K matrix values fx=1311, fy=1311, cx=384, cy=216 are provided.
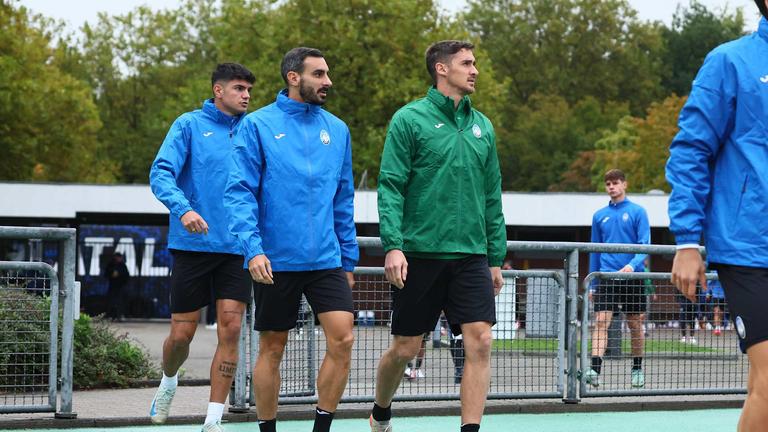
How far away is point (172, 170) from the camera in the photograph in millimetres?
7727

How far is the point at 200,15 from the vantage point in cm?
6450

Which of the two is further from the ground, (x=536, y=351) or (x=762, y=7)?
(x=762, y=7)

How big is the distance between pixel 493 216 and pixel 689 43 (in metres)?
66.8

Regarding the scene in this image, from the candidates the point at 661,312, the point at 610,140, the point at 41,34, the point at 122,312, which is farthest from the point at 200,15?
the point at 661,312

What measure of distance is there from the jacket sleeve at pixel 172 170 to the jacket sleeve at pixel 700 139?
11.2 ft

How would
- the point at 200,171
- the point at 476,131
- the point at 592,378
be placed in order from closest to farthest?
the point at 476,131 < the point at 200,171 < the point at 592,378

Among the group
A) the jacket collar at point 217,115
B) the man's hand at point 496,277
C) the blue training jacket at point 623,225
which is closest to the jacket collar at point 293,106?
the jacket collar at point 217,115

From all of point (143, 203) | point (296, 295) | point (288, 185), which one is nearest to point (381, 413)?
point (296, 295)

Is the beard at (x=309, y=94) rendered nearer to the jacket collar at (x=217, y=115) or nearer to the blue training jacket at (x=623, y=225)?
the jacket collar at (x=217, y=115)

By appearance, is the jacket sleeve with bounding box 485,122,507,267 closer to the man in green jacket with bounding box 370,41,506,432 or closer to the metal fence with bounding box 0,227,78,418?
the man in green jacket with bounding box 370,41,506,432

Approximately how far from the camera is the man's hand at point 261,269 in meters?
6.41

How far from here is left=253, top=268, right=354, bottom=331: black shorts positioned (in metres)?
6.77

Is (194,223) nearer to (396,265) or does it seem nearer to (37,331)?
(396,265)

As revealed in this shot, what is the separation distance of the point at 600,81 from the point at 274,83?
1260 inches
